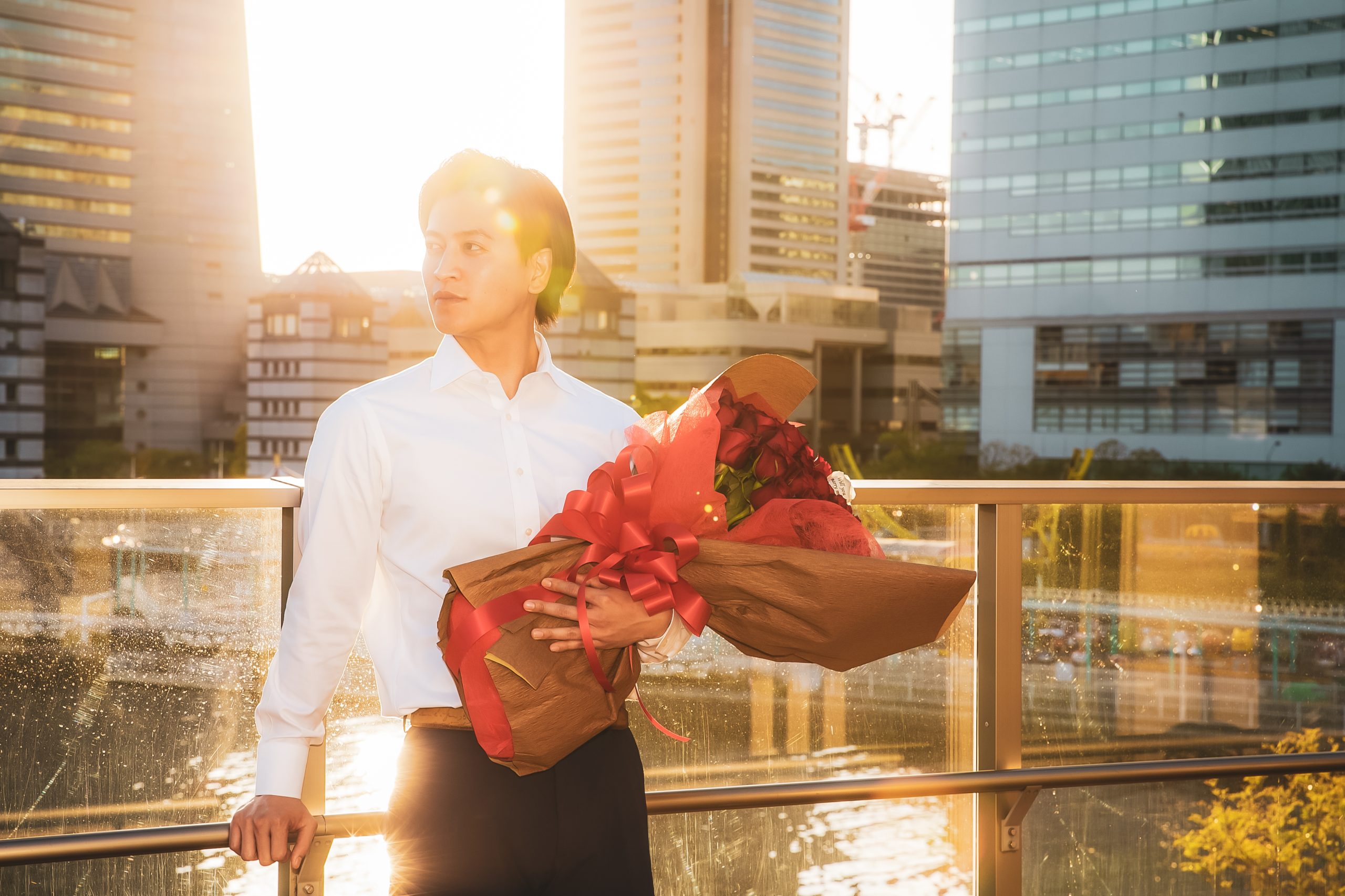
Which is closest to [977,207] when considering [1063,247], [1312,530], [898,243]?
[1063,247]

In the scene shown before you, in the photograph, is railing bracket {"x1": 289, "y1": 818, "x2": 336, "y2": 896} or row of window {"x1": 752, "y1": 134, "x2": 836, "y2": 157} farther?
row of window {"x1": 752, "y1": 134, "x2": 836, "y2": 157}

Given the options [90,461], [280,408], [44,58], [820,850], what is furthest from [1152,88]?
[44,58]

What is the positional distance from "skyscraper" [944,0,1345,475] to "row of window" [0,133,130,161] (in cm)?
4402

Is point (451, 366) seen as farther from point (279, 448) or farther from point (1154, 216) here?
point (279, 448)

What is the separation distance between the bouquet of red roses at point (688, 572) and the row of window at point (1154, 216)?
163ft

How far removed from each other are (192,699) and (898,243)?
4723 inches

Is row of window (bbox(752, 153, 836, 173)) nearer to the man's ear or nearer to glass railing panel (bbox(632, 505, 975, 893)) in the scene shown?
glass railing panel (bbox(632, 505, 975, 893))

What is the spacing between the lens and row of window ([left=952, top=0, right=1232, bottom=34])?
4784cm

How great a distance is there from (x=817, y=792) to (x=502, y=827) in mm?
703

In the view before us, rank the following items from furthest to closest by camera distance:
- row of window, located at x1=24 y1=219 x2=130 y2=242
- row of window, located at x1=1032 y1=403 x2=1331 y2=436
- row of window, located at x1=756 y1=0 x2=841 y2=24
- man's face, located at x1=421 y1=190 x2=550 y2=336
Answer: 1. row of window, located at x1=756 y1=0 x2=841 y2=24
2. row of window, located at x1=24 y1=219 x2=130 y2=242
3. row of window, located at x1=1032 y1=403 x2=1331 y2=436
4. man's face, located at x1=421 y1=190 x2=550 y2=336

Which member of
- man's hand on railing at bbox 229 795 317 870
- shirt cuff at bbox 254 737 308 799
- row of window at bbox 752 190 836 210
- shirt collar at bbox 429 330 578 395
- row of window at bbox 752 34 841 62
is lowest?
man's hand on railing at bbox 229 795 317 870

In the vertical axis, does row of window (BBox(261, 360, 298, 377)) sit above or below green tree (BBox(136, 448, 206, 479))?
above

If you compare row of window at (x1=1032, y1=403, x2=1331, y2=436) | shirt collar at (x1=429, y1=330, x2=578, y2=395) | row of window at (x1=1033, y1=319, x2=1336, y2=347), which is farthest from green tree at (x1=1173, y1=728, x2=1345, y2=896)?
row of window at (x1=1033, y1=319, x2=1336, y2=347)

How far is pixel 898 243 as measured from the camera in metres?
117
